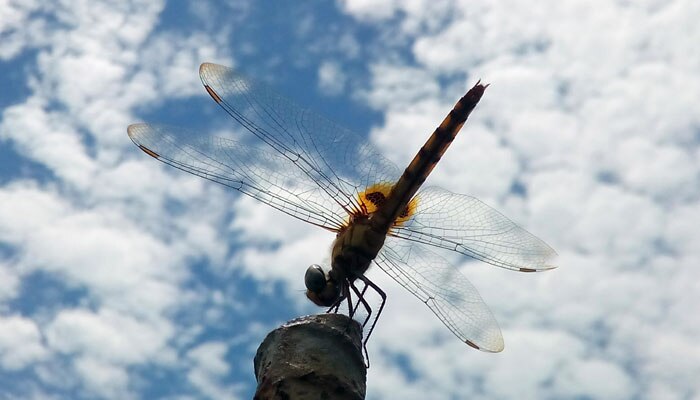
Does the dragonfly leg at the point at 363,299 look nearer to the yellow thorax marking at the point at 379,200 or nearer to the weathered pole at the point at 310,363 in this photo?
the yellow thorax marking at the point at 379,200

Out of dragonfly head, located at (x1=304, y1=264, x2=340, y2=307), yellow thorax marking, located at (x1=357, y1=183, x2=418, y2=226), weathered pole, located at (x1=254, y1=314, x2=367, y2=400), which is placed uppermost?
yellow thorax marking, located at (x1=357, y1=183, x2=418, y2=226)

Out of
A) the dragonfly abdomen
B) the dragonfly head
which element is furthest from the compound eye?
the dragonfly abdomen

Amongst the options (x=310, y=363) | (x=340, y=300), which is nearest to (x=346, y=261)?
(x=340, y=300)

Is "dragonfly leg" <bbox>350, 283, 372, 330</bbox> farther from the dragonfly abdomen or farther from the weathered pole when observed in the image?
the weathered pole

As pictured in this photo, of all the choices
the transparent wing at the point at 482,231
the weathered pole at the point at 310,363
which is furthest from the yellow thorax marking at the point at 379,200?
the weathered pole at the point at 310,363

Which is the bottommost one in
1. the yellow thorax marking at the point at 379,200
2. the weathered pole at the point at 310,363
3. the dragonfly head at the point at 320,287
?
the weathered pole at the point at 310,363
